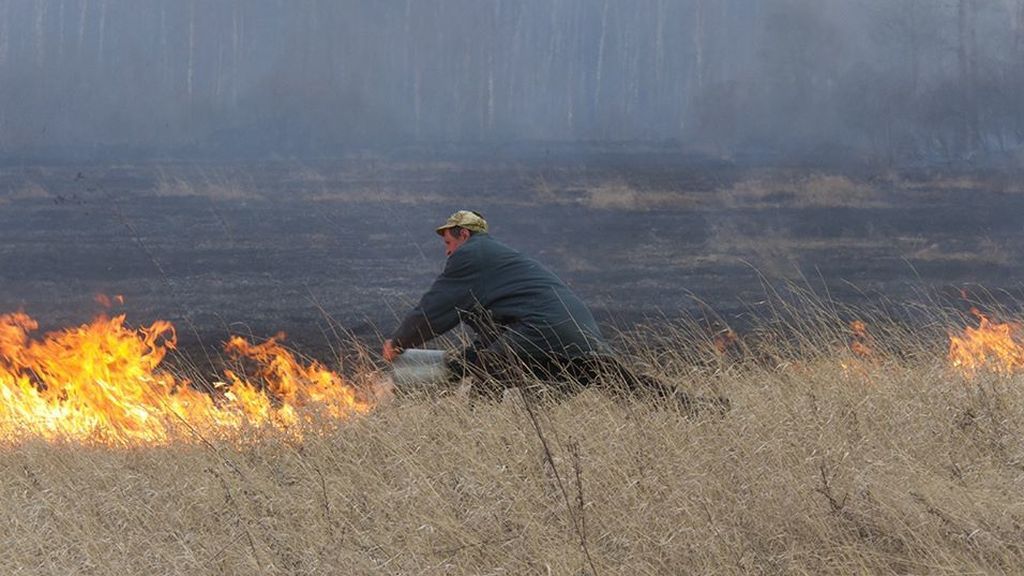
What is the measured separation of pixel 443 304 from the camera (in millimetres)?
6156

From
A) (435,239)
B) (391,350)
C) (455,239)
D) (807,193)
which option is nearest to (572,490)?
(391,350)

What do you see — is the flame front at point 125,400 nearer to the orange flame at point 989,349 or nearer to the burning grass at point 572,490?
the burning grass at point 572,490

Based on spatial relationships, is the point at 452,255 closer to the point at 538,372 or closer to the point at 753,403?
the point at 538,372

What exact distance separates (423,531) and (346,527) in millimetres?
309

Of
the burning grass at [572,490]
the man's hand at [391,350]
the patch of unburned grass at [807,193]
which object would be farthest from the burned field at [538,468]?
the patch of unburned grass at [807,193]

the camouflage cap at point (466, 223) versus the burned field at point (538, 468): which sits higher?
the camouflage cap at point (466, 223)

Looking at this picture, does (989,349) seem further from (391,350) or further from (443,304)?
(391,350)

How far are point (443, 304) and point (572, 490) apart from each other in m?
1.87

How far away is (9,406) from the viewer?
23.0 ft

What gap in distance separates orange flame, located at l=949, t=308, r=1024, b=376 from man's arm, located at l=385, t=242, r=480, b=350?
231 cm

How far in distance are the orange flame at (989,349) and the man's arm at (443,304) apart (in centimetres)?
231

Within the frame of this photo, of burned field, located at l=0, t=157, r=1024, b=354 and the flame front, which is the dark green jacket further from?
burned field, located at l=0, t=157, r=1024, b=354

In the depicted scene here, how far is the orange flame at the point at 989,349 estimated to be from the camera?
647 centimetres

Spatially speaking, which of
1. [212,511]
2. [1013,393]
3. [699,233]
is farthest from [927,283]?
[212,511]
